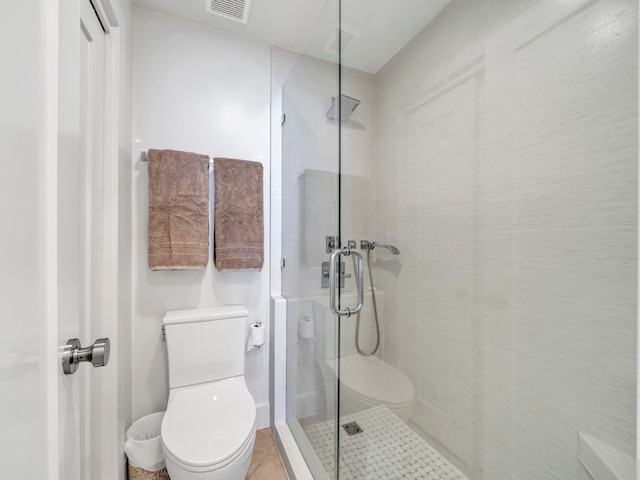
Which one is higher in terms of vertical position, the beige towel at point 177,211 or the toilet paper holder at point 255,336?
the beige towel at point 177,211

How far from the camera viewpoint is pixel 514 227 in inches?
39.1

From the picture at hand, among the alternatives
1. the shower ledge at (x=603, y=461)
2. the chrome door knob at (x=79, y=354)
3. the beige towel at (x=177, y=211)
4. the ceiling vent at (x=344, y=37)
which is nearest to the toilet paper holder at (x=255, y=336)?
the beige towel at (x=177, y=211)

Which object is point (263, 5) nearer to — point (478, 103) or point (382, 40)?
point (382, 40)

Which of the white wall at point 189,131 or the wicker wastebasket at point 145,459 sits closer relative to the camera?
the wicker wastebasket at point 145,459

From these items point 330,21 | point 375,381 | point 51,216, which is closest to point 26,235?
point 51,216

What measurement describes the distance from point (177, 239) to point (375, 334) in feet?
3.61

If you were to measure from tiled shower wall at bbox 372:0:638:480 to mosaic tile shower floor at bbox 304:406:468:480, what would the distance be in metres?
0.06

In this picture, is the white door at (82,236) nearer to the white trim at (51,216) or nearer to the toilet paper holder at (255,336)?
the white trim at (51,216)

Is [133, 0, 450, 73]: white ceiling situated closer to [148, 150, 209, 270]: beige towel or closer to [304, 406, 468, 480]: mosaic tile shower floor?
[148, 150, 209, 270]: beige towel

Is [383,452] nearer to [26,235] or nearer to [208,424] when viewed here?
[208,424]

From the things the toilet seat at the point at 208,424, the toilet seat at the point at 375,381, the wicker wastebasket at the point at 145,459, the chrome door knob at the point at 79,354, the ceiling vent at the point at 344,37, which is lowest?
the wicker wastebasket at the point at 145,459

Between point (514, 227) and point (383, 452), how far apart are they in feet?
3.46

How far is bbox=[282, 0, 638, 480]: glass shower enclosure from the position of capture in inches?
29.4

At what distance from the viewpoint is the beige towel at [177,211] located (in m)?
1.38
